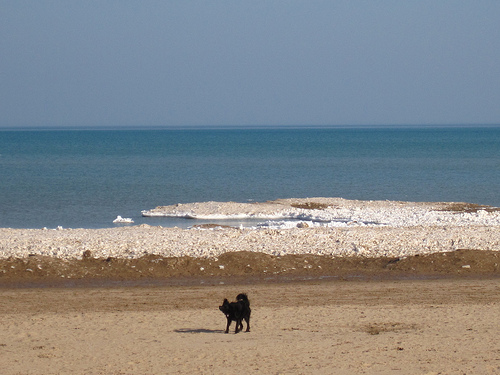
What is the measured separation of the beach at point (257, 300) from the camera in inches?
352

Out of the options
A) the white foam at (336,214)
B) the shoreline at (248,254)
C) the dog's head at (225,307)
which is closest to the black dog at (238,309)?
the dog's head at (225,307)

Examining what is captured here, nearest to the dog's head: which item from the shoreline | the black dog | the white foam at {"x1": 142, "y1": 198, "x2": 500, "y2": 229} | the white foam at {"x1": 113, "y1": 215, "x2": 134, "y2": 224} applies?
the black dog

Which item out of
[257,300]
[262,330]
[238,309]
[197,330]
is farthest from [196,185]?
[238,309]

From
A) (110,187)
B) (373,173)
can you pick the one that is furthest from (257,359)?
(373,173)

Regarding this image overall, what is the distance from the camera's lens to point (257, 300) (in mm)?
13125

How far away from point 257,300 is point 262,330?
250 cm

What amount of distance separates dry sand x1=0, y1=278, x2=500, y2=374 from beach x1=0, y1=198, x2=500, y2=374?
30 millimetres

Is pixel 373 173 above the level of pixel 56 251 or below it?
above

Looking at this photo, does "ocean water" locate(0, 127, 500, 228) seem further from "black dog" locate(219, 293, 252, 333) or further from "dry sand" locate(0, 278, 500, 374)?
"black dog" locate(219, 293, 252, 333)

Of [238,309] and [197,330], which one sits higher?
[238,309]

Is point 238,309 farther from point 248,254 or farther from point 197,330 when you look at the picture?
point 248,254

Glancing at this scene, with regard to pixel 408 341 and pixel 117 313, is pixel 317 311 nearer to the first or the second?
pixel 408 341

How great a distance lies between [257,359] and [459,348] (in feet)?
9.69

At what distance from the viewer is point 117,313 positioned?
12.0 metres
